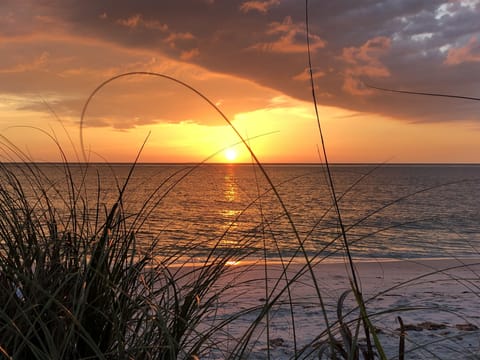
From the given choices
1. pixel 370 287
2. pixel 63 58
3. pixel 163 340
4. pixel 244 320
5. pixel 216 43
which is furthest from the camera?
pixel 370 287

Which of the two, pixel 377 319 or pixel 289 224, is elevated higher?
pixel 377 319

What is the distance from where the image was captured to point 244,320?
495cm

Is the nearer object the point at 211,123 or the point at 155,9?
the point at 211,123

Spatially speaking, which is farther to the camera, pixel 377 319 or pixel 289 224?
pixel 289 224

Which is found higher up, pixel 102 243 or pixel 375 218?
pixel 102 243

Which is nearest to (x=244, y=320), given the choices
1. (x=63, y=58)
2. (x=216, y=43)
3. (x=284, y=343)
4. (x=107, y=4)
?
(x=284, y=343)

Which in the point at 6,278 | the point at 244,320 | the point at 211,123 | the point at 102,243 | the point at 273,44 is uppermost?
the point at 273,44

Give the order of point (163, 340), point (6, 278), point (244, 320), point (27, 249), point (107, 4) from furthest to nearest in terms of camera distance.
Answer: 1. point (244, 320)
2. point (107, 4)
3. point (27, 249)
4. point (6, 278)
5. point (163, 340)

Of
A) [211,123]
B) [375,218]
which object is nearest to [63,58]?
[211,123]

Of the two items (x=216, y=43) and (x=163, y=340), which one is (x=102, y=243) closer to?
(x=163, y=340)

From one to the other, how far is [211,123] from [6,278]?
4.14ft

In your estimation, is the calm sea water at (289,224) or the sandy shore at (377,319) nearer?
the calm sea water at (289,224)

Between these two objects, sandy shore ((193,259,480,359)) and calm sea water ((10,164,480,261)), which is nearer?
calm sea water ((10,164,480,261))

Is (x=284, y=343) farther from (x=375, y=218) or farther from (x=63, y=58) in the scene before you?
(x=375, y=218)
